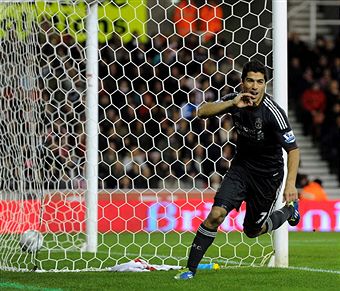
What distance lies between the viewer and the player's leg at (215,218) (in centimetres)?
809

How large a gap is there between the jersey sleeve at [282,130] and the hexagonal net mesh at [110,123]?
2.10m

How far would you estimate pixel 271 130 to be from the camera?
805cm

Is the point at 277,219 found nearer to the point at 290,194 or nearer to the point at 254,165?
the point at 254,165

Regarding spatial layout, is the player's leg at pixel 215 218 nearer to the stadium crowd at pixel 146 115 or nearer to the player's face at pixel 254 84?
the player's face at pixel 254 84

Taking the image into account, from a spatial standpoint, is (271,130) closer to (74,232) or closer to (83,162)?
(83,162)

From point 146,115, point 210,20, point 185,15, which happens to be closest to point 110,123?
point 146,115

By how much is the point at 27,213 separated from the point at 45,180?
0.41m

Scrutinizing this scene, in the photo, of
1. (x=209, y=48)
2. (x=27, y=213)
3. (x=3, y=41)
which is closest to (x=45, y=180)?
(x=27, y=213)

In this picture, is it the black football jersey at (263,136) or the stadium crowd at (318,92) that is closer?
the black football jersey at (263,136)

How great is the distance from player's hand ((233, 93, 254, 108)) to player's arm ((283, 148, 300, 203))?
1.69 ft

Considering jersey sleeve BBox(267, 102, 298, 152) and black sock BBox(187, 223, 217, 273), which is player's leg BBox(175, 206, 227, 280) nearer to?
black sock BBox(187, 223, 217, 273)

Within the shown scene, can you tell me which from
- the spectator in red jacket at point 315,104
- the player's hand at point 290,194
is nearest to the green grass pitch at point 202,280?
the player's hand at point 290,194

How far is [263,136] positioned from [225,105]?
1.84ft

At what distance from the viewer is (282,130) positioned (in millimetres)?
7949
